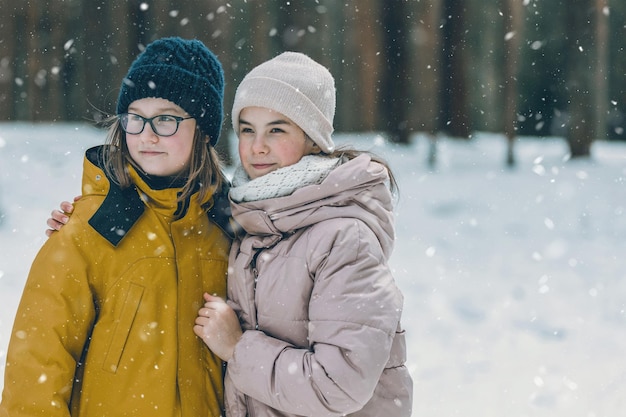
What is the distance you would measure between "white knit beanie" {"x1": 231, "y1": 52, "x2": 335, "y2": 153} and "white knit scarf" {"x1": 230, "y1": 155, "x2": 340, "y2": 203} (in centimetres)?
15

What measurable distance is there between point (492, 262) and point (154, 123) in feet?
18.4

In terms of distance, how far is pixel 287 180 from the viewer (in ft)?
7.93

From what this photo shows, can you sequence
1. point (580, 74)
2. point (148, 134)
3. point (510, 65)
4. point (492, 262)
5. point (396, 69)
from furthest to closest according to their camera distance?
1. point (396, 69)
2. point (580, 74)
3. point (510, 65)
4. point (492, 262)
5. point (148, 134)

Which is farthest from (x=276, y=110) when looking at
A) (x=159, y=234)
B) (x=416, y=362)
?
(x=416, y=362)

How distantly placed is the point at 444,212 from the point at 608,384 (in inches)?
162

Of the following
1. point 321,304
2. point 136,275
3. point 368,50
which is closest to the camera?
point 321,304

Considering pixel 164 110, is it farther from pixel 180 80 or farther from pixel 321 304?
pixel 321 304

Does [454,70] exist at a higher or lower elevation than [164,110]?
lower

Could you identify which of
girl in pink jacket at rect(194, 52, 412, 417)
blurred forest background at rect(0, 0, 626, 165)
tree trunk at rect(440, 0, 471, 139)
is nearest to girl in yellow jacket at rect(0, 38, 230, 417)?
girl in pink jacket at rect(194, 52, 412, 417)

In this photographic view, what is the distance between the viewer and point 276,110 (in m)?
2.56

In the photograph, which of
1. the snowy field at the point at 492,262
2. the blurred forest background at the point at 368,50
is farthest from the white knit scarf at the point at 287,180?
the blurred forest background at the point at 368,50

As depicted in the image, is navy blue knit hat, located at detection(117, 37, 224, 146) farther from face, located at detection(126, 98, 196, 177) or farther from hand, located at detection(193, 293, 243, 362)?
hand, located at detection(193, 293, 243, 362)

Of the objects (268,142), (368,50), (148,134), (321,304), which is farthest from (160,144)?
(368,50)

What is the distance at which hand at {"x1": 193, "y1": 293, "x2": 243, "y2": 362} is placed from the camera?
237 cm
